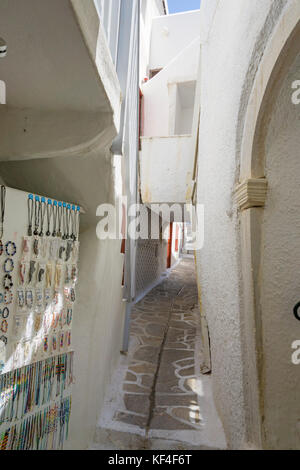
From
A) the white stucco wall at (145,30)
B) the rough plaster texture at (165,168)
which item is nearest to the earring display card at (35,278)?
the rough plaster texture at (165,168)

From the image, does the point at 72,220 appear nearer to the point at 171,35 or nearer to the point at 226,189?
the point at 226,189

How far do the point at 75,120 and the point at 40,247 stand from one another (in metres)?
0.80

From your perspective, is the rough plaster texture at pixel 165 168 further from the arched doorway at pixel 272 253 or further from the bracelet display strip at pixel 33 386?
the bracelet display strip at pixel 33 386

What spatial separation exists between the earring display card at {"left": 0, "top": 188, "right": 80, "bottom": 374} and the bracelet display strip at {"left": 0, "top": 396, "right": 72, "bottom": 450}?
36cm

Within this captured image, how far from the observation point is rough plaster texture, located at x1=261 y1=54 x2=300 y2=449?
163 centimetres

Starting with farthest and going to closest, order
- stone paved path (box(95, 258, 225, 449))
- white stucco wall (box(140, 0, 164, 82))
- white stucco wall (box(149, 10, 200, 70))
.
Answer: white stucco wall (box(149, 10, 200, 70)) < white stucco wall (box(140, 0, 164, 82)) < stone paved path (box(95, 258, 225, 449))

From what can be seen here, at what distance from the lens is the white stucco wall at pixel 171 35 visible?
7148mm

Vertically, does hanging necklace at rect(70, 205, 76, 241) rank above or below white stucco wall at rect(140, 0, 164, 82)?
below

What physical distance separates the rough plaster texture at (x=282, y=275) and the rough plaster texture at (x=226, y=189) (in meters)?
0.28

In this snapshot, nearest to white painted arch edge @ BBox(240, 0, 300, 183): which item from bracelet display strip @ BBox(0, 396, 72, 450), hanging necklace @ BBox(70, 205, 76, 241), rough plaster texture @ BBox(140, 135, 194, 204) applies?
hanging necklace @ BBox(70, 205, 76, 241)

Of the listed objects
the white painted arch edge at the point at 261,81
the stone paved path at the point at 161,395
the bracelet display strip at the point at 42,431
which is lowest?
the stone paved path at the point at 161,395

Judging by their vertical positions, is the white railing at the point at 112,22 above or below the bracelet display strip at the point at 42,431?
above

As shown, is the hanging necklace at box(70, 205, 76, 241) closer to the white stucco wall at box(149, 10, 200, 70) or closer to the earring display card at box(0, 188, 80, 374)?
the earring display card at box(0, 188, 80, 374)
